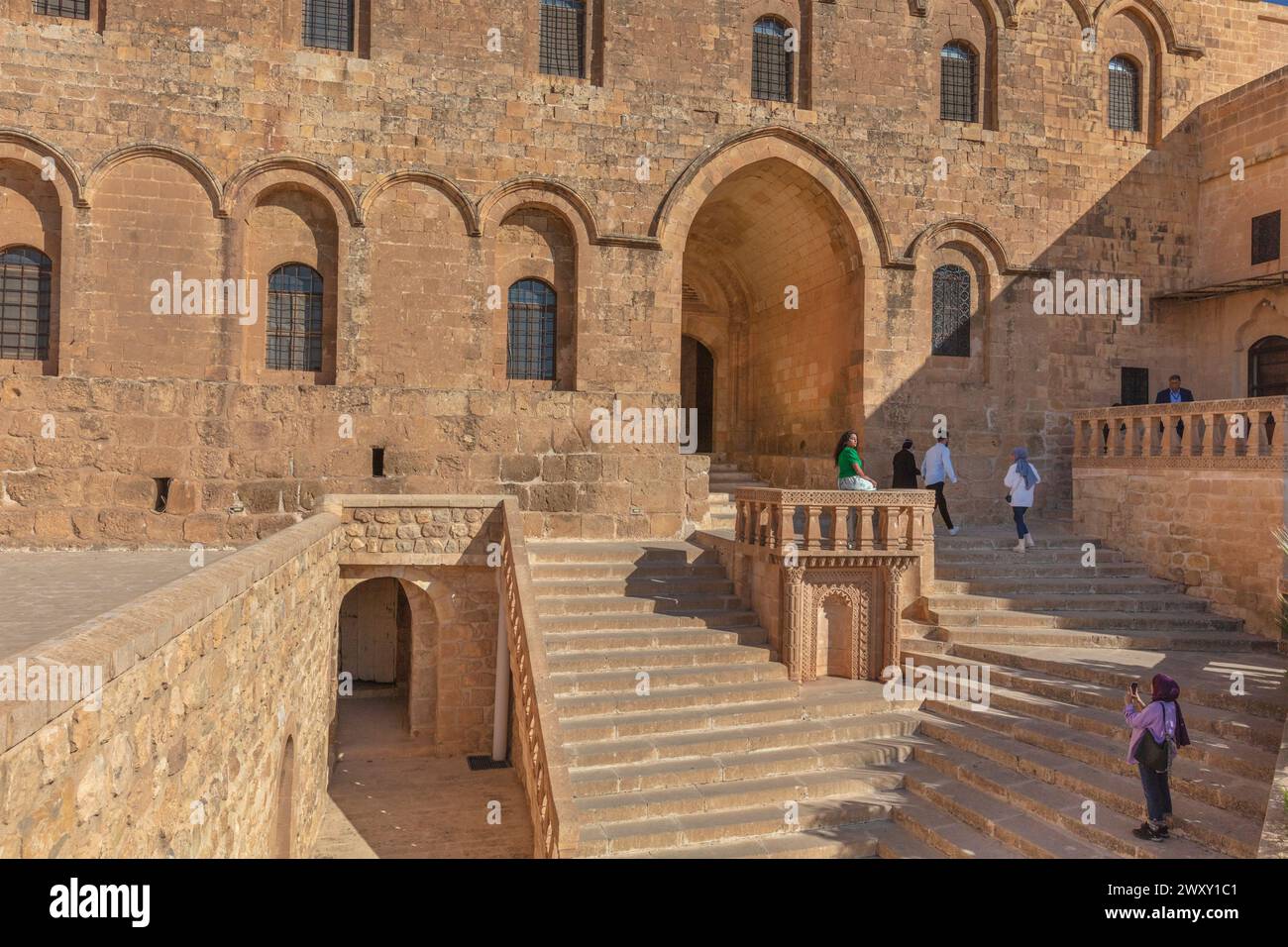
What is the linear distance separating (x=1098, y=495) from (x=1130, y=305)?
489cm

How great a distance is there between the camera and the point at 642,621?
10945mm

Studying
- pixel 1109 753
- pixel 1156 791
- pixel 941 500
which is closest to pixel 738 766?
pixel 1109 753

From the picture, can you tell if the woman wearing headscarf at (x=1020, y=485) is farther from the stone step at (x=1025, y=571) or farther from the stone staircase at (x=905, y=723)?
the stone staircase at (x=905, y=723)

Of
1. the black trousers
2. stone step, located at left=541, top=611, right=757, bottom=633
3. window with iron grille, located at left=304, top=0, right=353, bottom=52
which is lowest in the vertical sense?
stone step, located at left=541, top=611, right=757, bottom=633

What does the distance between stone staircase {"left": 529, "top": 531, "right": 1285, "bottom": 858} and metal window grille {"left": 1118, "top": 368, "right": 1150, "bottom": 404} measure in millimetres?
5579

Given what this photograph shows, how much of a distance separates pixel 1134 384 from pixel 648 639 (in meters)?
11.8

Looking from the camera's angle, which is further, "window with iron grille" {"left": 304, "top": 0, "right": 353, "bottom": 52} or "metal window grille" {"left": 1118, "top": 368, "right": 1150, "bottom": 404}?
"metal window grille" {"left": 1118, "top": 368, "right": 1150, "bottom": 404}

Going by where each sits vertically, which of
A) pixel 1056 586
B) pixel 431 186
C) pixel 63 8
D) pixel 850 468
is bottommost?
pixel 1056 586

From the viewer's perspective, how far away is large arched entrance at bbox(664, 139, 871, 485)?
1552cm

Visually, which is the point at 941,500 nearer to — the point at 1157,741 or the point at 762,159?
the point at 762,159

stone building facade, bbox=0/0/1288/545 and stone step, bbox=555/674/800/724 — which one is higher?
stone building facade, bbox=0/0/1288/545

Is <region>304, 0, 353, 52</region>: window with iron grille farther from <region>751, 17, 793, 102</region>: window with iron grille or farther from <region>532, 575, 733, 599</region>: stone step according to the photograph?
<region>532, 575, 733, 599</region>: stone step

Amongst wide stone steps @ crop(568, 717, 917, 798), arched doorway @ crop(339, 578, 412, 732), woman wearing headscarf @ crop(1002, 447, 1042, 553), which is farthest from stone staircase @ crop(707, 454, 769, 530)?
arched doorway @ crop(339, 578, 412, 732)

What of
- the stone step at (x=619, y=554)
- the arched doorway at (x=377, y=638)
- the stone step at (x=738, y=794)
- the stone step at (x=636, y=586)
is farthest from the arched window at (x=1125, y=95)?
the arched doorway at (x=377, y=638)
